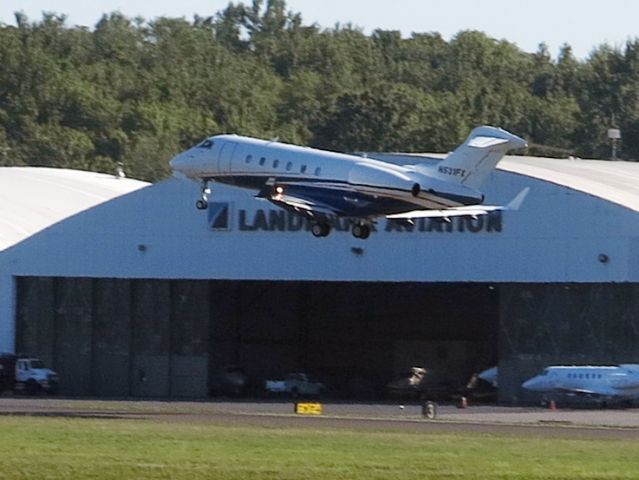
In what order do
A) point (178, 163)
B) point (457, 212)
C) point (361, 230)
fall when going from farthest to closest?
point (178, 163) → point (457, 212) → point (361, 230)

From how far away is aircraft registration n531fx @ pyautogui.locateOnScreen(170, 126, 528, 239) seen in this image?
61688 mm

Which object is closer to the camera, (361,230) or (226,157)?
(361,230)

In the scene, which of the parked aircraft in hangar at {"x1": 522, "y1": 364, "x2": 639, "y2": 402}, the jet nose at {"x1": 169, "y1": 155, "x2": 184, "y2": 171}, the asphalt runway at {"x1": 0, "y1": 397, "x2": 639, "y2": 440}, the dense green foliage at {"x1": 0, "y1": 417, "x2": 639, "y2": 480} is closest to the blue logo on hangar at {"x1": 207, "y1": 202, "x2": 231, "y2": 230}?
the asphalt runway at {"x1": 0, "y1": 397, "x2": 639, "y2": 440}

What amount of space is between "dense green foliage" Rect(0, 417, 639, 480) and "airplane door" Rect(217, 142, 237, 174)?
13.9m

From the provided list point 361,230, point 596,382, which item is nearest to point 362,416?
point 361,230

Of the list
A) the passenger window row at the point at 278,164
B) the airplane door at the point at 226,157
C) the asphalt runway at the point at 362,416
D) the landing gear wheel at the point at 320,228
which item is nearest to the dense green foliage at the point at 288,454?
the asphalt runway at the point at 362,416

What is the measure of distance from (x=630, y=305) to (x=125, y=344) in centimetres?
2389

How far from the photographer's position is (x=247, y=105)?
178m

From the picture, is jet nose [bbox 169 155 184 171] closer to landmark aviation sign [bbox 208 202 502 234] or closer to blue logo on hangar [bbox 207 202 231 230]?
landmark aviation sign [bbox 208 202 502 234]

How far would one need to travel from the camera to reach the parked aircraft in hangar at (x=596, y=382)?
7469 cm

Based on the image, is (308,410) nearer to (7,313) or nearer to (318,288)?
(7,313)

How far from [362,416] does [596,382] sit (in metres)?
13.7

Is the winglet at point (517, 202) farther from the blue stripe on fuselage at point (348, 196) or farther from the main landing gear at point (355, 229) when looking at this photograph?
the blue stripe on fuselage at point (348, 196)

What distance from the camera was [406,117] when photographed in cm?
15812
